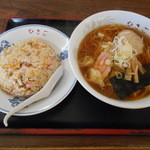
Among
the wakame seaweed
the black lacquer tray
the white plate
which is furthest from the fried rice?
the wakame seaweed

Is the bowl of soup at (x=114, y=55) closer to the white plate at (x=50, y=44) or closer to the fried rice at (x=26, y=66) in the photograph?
the white plate at (x=50, y=44)

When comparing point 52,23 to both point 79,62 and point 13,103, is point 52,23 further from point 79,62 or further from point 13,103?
point 13,103

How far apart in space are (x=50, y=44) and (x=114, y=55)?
643mm

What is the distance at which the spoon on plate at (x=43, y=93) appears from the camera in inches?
43.3

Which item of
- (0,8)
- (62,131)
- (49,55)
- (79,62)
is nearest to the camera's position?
(62,131)

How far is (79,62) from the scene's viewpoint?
4.08 ft

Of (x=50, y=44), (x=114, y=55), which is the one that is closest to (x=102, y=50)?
(x=114, y=55)

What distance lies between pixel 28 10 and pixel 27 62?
0.77 m

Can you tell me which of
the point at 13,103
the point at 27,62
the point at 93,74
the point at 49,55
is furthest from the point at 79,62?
the point at 13,103

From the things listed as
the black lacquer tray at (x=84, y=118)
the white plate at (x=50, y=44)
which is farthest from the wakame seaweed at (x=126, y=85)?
the white plate at (x=50, y=44)

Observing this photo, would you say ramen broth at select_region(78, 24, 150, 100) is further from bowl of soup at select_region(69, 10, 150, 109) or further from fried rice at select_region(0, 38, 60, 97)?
fried rice at select_region(0, 38, 60, 97)

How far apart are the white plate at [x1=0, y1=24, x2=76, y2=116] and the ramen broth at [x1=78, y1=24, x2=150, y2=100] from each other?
18 centimetres

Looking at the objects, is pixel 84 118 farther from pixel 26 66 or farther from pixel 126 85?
pixel 26 66

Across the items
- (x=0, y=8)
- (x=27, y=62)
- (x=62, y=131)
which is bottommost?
(x=62, y=131)
